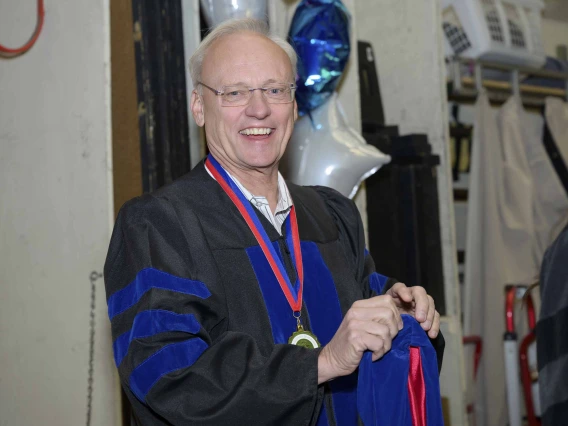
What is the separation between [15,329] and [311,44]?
1231 millimetres

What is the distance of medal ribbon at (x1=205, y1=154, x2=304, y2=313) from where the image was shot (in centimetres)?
143

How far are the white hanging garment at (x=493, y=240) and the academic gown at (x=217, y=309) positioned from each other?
7.89 ft

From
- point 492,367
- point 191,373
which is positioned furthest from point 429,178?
point 191,373

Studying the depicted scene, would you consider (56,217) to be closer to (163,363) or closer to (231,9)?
(231,9)

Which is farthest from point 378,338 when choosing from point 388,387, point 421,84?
point 421,84

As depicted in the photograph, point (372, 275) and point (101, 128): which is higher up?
point (101, 128)

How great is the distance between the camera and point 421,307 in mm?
1374

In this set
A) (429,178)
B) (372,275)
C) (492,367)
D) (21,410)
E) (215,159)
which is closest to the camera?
(215,159)

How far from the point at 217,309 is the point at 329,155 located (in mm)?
1232

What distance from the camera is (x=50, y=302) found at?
2.01 m

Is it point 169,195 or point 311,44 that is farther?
point 311,44

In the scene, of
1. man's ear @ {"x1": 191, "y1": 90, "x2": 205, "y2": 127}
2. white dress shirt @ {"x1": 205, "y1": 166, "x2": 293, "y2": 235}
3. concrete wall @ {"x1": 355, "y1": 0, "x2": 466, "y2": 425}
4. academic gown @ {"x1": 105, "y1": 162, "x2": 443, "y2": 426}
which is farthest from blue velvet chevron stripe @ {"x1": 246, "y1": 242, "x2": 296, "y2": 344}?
concrete wall @ {"x1": 355, "y1": 0, "x2": 466, "y2": 425}

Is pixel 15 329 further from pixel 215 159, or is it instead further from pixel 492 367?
pixel 492 367

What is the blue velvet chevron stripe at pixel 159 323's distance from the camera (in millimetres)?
1218
